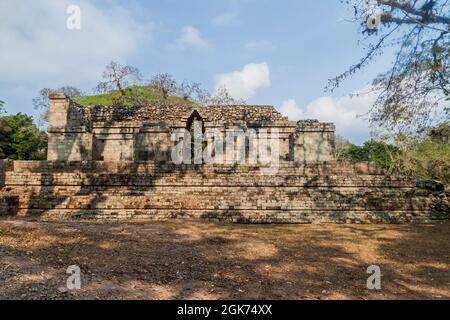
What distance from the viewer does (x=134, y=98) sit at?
106ft

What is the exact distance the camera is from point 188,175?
10766mm

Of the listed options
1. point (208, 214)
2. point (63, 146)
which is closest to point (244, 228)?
point (208, 214)

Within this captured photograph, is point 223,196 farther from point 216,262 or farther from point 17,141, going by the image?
point 17,141

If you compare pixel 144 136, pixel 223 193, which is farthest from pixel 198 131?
pixel 223 193

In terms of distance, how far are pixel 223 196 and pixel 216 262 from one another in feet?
15.6

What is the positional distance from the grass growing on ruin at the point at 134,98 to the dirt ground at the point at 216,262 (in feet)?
84.7

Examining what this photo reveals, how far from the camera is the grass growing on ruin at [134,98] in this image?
3212 centimetres

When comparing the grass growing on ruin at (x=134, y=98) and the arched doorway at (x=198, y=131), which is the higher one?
the grass growing on ruin at (x=134, y=98)

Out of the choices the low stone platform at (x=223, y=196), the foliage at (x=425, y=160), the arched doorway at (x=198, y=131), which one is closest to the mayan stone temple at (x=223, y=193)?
the low stone platform at (x=223, y=196)

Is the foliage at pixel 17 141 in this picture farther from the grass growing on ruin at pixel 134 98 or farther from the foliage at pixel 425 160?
the foliage at pixel 425 160

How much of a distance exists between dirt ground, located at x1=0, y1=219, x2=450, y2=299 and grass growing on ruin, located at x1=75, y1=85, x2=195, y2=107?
84.7ft

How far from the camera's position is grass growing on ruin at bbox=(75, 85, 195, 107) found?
32.1 metres

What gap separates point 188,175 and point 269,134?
7.71 meters
